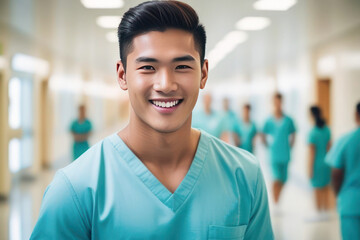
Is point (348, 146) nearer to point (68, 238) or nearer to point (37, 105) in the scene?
point (68, 238)

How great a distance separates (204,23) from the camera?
3.95 metres

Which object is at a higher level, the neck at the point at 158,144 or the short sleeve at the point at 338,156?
the neck at the point at 158,144

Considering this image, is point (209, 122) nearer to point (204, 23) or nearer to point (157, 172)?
point (204, 23)

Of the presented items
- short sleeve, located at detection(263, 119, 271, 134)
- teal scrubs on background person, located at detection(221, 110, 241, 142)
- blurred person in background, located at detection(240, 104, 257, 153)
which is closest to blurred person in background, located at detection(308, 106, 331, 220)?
short sleeve, located at detection(263, 119, 271, 134)

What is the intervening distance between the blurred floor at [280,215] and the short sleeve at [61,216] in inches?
95.1

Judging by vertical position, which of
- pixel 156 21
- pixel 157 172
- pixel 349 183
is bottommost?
pixel 349 183

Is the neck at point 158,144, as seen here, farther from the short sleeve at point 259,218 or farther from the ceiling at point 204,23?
the ceiling at point 204,23

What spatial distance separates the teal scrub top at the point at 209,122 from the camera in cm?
383

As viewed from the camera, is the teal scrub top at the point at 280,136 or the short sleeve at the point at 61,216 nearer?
the short sleeve at the point at 61,216

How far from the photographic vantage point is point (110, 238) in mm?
766

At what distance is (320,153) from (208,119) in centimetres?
119

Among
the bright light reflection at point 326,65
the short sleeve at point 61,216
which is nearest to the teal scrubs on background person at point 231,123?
the bright light reflection at point 326,65

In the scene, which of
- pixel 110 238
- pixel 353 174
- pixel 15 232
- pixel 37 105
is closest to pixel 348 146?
pixel 353 174

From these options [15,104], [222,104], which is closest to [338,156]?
[222,104]
